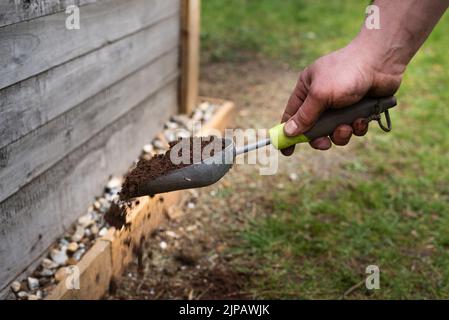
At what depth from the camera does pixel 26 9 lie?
188cm

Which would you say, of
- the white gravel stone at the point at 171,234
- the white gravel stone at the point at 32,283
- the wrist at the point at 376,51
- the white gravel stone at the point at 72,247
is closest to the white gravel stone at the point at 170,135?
the white gravel stone at the point at 171,234

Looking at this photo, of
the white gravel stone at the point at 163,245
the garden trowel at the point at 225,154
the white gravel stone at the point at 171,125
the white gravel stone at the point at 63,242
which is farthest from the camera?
the white gravel stone at the point at 171,125

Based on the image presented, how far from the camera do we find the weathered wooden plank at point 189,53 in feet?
11.1

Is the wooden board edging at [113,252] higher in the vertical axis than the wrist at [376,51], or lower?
lower

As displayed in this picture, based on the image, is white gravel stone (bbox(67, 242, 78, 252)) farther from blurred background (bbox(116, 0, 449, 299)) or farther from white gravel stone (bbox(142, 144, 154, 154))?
white gravel stone (bbox(142, 144, 154, 154))

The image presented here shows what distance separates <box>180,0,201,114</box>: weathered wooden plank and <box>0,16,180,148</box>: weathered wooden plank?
307 millimetres

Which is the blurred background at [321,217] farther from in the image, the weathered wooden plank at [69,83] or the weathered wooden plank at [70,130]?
the weathered wooden plank at [69,83]

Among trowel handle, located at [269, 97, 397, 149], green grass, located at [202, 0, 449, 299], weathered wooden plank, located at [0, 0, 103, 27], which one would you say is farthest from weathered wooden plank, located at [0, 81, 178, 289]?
trowel handle, located at [269, 97, 397, 149]

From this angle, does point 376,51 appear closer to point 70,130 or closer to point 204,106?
point 70,130

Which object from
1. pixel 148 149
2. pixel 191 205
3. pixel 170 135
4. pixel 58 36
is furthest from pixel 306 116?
pixel 170 135

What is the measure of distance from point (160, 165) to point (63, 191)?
2.09 ft

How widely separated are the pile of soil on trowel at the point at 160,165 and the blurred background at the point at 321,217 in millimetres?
672

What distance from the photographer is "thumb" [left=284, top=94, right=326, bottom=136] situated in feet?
6.01
